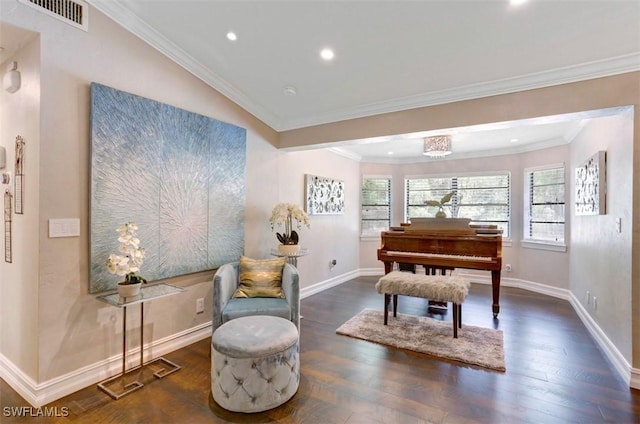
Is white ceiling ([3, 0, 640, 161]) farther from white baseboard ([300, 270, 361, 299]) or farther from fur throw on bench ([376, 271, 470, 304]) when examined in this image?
white baseboard ([300, 270, 361, 299])

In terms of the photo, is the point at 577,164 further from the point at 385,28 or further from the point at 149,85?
the point at 149,85

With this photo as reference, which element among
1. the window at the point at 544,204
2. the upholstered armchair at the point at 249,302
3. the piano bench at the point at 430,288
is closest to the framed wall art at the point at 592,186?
the window at the point at 544,204

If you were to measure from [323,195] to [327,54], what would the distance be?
8.89 feet

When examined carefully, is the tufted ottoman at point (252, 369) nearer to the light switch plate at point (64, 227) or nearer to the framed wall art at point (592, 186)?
the light switch plate at point (64, 227)

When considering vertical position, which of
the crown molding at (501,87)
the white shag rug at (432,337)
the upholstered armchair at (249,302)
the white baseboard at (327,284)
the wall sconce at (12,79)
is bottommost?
the white shag rug at (432,337)

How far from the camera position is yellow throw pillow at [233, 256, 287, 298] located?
3.06 metres

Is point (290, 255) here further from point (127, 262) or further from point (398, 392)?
point (398, 392)

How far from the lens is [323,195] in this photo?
5273 millimetres

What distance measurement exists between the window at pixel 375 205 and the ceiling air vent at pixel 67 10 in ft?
16.7

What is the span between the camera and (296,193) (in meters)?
4.70

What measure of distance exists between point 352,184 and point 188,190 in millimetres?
3752

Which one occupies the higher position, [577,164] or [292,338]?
[577,164]

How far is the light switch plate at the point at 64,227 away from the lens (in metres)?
2.19

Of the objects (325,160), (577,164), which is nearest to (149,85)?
→ (325,160)
